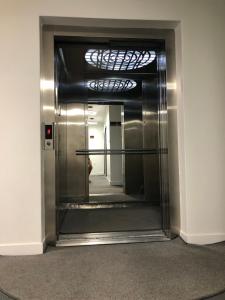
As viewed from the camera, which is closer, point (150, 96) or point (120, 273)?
point (120, 273)

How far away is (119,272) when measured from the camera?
6.42ft

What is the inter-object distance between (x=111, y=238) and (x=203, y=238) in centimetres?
100

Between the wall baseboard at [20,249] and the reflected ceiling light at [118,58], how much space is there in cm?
274

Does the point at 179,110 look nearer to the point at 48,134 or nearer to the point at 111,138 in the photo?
the point at 48,134

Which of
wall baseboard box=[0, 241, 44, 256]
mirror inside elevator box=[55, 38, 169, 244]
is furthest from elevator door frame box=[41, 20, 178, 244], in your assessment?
wall baseboard box=[0, 241, 44, 256]

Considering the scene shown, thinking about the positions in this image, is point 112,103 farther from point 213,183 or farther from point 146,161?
point 213,183

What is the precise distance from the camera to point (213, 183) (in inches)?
103

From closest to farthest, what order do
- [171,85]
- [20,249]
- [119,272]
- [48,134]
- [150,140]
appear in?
[119,272] → [20,249] → [48,134] → [171,85] → [150,140]

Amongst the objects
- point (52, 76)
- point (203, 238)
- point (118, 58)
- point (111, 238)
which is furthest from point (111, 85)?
point (203, 238)

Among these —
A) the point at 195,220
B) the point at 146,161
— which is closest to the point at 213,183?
the point at 195,220

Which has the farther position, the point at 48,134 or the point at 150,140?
the point at 150,140

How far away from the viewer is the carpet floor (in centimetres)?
Result: 167

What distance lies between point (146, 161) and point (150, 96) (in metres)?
A: 1.24

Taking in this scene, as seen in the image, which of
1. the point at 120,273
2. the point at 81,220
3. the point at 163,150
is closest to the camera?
the point at 120,273
